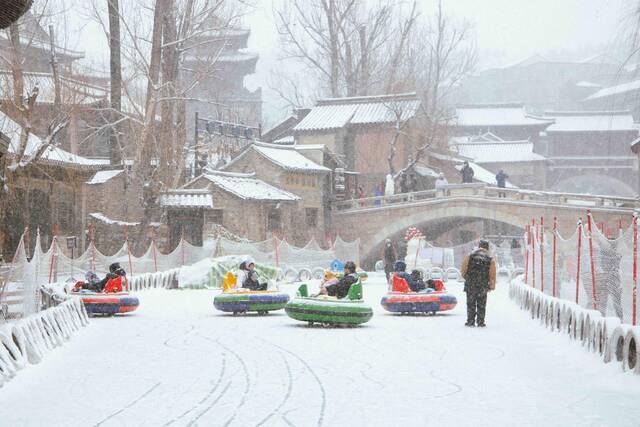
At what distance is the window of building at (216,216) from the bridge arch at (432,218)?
999 cm

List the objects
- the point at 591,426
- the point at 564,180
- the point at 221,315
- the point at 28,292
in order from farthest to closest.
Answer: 1. the point at 564,180
2. the point at 221,315
3. the point at 28,292
4. the point at 591,426

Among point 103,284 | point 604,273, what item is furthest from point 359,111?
point 604,273

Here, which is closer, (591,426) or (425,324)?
(591,426)

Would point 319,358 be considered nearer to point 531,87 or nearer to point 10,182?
point 10,182

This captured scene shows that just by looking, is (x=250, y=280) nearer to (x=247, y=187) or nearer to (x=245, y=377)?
(x=245, y=377)

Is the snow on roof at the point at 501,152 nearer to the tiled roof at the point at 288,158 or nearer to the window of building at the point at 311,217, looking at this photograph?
the tiled roof at the point at 288,158

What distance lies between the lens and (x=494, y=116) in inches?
3408

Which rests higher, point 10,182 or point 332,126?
point 332,126

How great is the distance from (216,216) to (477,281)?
1144 inches

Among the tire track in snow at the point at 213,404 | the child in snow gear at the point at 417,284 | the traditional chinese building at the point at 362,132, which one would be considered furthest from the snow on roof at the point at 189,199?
the tire track in snow at the point at 213,404

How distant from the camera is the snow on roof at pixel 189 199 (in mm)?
43594

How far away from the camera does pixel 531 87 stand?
125 meters

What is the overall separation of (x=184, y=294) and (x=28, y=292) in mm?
12446

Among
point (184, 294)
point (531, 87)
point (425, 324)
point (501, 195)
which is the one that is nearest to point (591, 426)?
point (425, 324)
